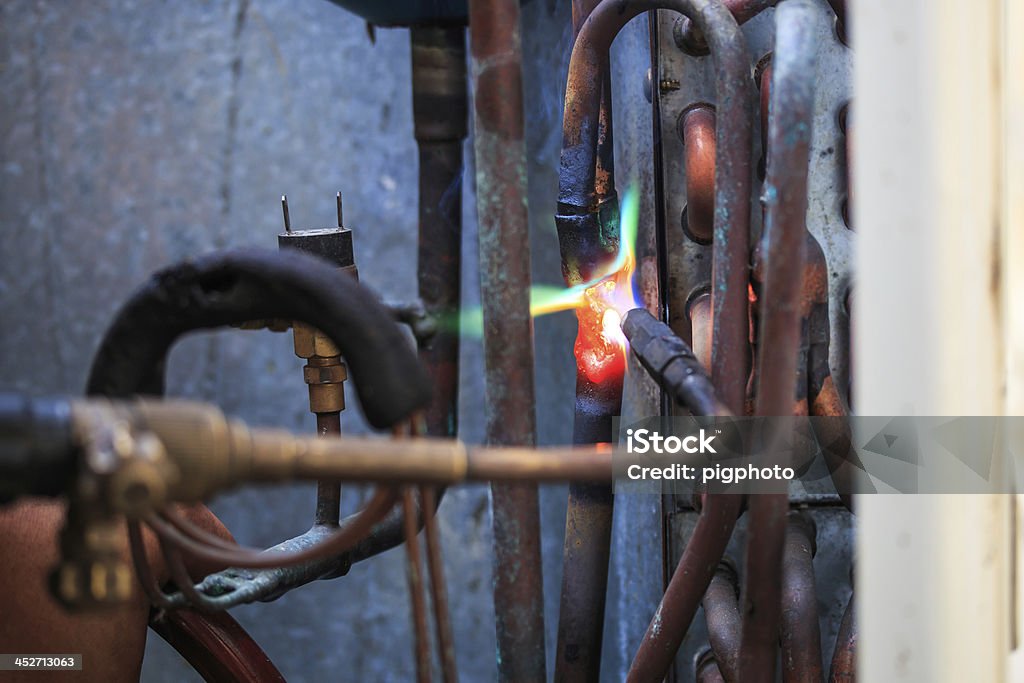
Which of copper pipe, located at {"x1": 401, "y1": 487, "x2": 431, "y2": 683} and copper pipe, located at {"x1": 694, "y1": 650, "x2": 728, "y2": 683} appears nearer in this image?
copper pipe, located at {"x1": 401, "y1": 487, "x2": 431, "y2": 683}

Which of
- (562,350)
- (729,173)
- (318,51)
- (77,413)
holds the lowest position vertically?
(77,413)

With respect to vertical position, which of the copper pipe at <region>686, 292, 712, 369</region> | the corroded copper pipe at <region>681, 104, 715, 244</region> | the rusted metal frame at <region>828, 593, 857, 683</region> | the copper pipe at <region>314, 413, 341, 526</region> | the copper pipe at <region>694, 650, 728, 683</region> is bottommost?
the copper pipe at <region>694, 650, 728, 683</region>

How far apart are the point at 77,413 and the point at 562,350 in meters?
1.25

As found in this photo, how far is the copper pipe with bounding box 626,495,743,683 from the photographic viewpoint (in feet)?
3.07

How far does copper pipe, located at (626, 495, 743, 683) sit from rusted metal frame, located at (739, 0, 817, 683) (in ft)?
0.25

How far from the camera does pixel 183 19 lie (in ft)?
5.86

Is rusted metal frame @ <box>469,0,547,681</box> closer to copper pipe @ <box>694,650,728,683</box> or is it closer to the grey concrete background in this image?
copper pipe @ <box>694,650,728,683</box>

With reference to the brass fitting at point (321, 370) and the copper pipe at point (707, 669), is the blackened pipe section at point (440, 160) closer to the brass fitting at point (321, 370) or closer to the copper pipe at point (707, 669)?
the brass fitting at point (321, 370)

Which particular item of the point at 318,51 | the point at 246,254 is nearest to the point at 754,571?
the point at 246,254

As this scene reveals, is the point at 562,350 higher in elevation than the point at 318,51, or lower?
lower

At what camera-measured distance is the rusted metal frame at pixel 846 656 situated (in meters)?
1.14

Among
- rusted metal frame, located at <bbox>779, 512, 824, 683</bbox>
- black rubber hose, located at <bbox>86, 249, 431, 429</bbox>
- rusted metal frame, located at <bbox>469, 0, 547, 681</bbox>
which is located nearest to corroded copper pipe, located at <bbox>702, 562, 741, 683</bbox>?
rusted metal frame, located at <bbox>779, 512, 824, 683</bbox>

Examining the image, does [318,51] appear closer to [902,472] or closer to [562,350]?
Result: [562,350]

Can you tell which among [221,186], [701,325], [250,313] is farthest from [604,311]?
[221,186]
